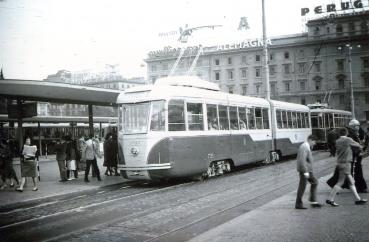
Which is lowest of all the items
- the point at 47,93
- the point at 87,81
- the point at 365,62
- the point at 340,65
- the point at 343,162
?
the point at 343,162

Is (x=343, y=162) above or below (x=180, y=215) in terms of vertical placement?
above

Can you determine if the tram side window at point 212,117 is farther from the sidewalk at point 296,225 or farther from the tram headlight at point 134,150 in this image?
the sidewalk at point 296,225

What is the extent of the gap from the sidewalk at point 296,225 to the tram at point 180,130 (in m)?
4.95

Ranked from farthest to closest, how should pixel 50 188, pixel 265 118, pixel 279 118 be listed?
pixel 279 118
pixel 265 118
pixel 50 188

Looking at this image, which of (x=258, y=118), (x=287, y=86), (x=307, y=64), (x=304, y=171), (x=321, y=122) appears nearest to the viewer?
(x=304, y=171)

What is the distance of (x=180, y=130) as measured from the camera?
47.4ft

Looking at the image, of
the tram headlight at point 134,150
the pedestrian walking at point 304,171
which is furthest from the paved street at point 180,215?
the tram headlight at point 134,150

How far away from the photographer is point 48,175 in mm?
19562

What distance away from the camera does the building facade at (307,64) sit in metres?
75.1

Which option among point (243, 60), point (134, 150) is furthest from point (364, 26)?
point (134, 150)

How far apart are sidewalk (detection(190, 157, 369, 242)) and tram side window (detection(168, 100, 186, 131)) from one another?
5.15 meters

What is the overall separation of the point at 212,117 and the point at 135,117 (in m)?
3.07

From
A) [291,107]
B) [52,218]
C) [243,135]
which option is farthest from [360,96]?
[52,218]

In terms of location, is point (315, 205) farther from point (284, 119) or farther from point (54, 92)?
point (284, 119)
